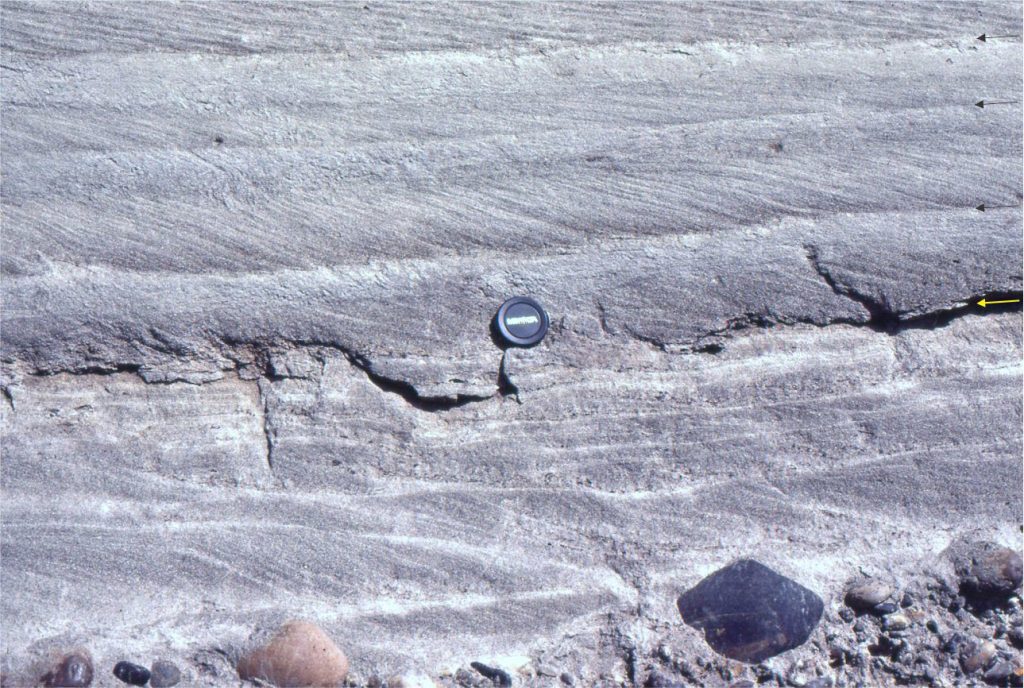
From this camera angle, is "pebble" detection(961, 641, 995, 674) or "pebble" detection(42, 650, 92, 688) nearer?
"pebble" detection(42, 650, 92, 688)

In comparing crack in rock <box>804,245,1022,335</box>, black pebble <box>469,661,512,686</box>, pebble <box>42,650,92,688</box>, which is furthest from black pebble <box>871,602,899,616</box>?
pebble <box>42,650,92,688</box>

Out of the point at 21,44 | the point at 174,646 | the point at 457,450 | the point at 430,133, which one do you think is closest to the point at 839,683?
the point at 457,450

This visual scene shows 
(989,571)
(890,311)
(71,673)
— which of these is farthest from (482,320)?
(989,571)

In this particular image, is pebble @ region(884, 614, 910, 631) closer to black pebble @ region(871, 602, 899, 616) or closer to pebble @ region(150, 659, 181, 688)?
black pebble @ region(871, 602, 899, 616)

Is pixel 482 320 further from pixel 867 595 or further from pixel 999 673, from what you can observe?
pixel 999 673

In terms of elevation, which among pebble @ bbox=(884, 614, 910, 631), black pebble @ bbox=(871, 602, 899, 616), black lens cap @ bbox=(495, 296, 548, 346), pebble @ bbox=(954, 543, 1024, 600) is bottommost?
pebble @ bbox=(884, 614, 910, 631)

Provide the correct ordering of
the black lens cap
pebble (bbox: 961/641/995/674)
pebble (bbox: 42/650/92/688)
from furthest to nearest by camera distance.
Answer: the black lens cap
pebble (bbox: 961/641/995/674)
pebble (bbox: 42/650/92/688)
